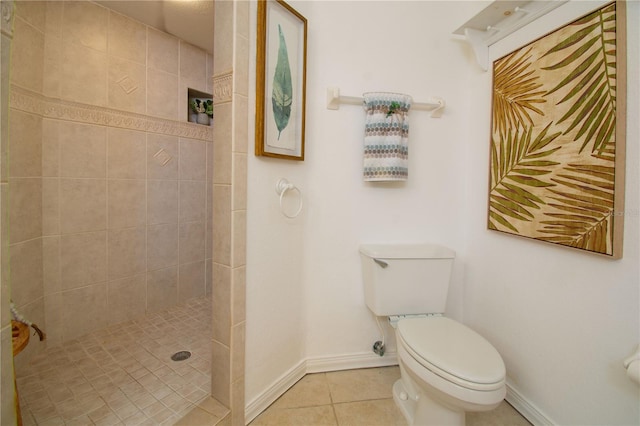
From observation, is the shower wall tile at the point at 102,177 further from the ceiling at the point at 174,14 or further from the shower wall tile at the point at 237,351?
the shower wall tile at the point at 237,351

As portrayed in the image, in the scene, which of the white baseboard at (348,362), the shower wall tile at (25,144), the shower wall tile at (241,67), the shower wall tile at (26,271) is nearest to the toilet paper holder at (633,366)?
the white baseboard at (348,362)

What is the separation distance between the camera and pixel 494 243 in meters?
1.53

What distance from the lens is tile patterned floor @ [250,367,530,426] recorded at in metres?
1.28

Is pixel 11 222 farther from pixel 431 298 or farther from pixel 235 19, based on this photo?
pixel 431 298

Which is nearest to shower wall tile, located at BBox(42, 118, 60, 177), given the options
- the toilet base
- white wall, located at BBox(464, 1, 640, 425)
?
the toilet base

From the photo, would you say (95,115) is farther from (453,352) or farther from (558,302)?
(558,302)

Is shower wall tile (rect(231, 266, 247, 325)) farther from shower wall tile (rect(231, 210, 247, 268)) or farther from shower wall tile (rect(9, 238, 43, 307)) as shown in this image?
shower wall tile (rect(9, 238, 43, 307))

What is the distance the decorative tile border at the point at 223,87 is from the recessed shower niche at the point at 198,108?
1335 millimetres

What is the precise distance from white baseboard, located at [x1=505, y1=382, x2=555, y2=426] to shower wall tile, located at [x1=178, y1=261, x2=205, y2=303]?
2276 mm

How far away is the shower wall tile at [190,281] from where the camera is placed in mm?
2301

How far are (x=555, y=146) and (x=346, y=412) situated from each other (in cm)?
155

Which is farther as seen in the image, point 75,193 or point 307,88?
point 75,193

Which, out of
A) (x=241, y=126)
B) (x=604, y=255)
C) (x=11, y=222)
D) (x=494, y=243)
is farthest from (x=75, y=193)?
(x=604, y=255)

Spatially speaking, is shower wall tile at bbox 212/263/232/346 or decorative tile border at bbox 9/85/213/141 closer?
shower wall tile at bbox 212/263/232/346
